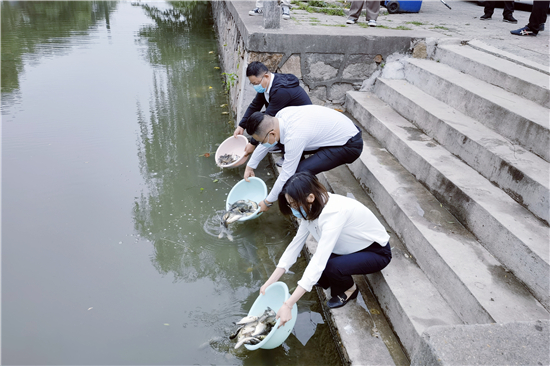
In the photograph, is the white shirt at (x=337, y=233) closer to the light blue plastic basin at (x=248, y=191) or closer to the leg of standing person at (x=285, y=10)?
the light blue plastic basin at (x=248, y=191)

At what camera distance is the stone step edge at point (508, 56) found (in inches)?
148

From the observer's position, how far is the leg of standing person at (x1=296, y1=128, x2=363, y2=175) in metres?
3.36

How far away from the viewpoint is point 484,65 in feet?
13.0

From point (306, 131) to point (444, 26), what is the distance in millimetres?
4266

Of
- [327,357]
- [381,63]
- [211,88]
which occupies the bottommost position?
[327,357]

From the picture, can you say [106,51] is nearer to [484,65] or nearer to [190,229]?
[190,229]

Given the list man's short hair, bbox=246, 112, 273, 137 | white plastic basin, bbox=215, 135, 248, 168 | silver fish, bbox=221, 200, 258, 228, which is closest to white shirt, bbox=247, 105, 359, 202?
man's short hair, bbox=246, 112, 273, 137

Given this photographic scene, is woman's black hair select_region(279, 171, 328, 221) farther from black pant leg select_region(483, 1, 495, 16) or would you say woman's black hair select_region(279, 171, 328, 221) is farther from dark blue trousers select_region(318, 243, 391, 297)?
black pant leg select_region(483, 1, 495, 16)

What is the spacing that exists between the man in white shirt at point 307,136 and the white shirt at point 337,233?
0.73 meters

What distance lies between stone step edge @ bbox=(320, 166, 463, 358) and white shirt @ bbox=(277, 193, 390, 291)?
0.30 meters

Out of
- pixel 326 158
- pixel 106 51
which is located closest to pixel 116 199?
pixel 326 158

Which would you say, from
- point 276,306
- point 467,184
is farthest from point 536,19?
point 276,306

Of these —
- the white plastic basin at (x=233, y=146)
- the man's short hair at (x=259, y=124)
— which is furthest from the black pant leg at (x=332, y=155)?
the white plastic basin at (x=233, y=146)

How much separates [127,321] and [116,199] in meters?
1.67
